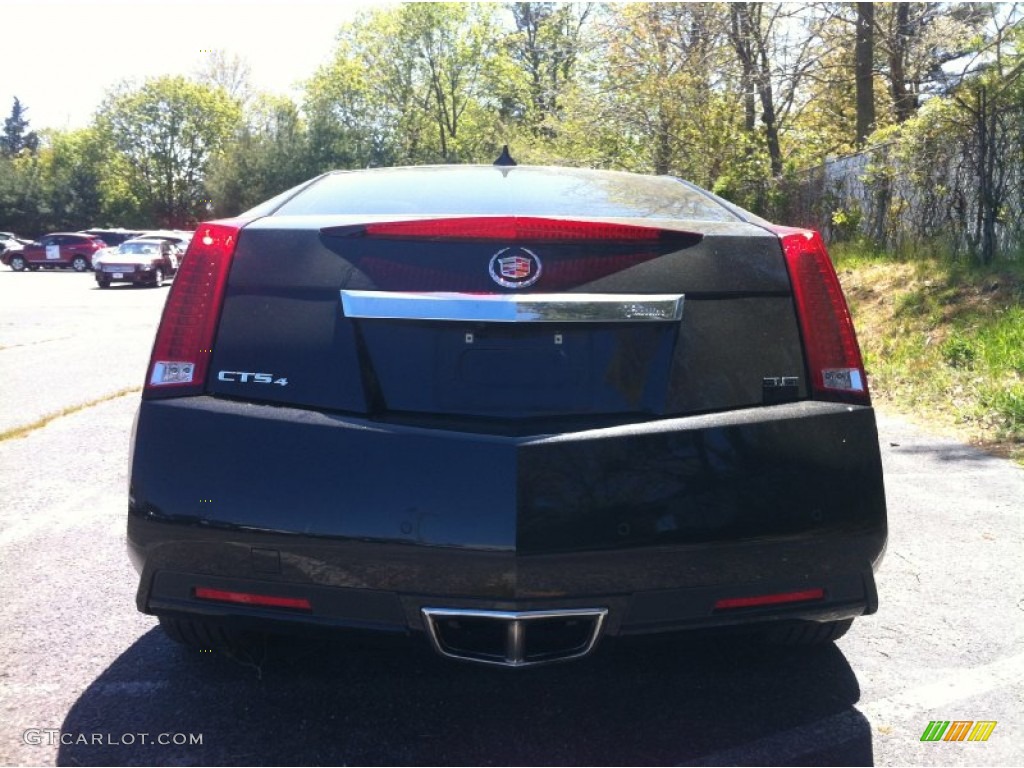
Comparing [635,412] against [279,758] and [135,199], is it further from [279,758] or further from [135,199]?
[135,199]

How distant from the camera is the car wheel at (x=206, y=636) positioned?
9.90ft

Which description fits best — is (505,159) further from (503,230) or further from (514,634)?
(514,634)

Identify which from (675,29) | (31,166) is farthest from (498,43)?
(31,166)

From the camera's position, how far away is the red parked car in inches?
1763

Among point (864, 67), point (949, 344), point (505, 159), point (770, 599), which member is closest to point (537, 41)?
point (864, 67)

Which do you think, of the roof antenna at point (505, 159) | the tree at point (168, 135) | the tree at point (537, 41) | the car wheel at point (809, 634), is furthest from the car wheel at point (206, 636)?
the tree at point (168, 135)

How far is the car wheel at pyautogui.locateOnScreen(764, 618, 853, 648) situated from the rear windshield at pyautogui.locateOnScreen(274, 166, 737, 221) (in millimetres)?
1299

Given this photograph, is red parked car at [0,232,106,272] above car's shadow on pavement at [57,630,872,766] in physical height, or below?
above

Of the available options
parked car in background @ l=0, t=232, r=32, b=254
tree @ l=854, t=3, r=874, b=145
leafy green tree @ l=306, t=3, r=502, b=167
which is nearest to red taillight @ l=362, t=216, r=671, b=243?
tree @ l=854, t=3, r=874, b=145

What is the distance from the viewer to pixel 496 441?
8.39 feet

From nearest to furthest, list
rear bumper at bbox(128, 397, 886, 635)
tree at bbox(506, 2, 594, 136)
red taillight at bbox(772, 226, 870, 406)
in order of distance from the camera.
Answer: rear bumper at bbox(128, 397, 886, 635) < red taillight at bbox(772, 226, 870, 406) < tree at bbox(506, 2, 594, 136)

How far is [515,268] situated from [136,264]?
1195 inches

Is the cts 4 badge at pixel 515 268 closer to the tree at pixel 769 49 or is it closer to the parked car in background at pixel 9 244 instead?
the tree at pixel 769 49

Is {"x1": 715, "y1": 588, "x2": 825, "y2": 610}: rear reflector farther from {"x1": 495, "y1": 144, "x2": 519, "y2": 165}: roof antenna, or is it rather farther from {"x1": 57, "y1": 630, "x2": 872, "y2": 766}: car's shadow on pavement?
{"x1": 495, "y1": 144, "x2": 519, "y2": 165}: roof antenna
